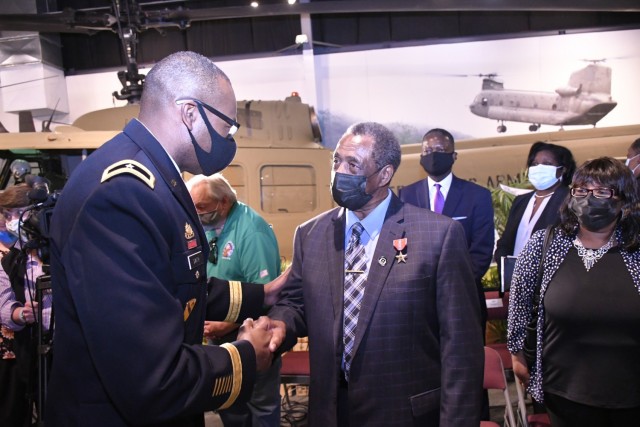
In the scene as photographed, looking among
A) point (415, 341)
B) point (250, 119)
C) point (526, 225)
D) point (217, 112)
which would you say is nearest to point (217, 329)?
point (415, 341)

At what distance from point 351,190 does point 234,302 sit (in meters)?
0.71

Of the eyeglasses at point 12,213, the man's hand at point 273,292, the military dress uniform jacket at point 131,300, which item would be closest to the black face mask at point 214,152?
the military dress uniform jacket at point 131,300

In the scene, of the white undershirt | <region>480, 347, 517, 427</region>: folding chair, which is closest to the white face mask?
the white undershirt

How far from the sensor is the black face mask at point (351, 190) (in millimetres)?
2146

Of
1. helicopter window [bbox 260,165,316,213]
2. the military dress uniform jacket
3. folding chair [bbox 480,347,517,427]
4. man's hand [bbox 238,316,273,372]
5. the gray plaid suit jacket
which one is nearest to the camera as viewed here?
the military dress uniform jacket

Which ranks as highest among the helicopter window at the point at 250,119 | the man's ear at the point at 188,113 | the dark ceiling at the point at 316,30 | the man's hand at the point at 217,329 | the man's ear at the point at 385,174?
the dark ceiling at the point at 316,30

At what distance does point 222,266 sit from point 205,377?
1947 millimetres

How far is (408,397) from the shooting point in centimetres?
196

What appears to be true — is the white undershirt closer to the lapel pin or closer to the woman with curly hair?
the woman with curly hair

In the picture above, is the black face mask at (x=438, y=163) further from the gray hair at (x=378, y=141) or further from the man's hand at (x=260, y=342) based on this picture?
the man's hand at (x=260, y=342)

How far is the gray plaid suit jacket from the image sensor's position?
193 cm

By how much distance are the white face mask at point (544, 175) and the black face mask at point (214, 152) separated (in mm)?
3192

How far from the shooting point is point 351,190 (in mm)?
2154

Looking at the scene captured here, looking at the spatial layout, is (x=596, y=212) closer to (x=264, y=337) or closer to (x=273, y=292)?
(x=273, y=292)
